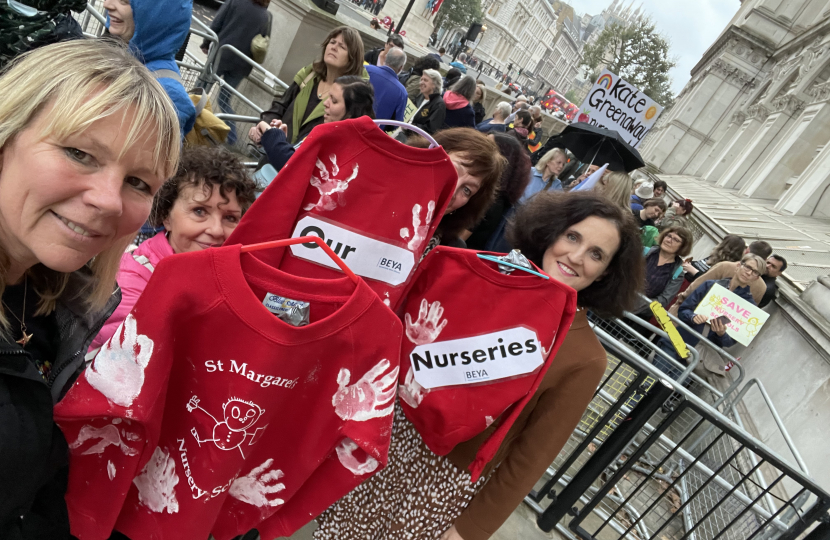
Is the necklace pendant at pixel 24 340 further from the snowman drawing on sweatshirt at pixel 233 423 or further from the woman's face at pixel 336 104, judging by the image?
the woman's face at pixel 336 104

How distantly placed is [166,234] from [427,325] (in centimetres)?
115

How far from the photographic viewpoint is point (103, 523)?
128 cm

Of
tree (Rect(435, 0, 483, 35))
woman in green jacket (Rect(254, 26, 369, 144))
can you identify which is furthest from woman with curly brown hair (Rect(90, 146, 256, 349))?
tree (Rect(435, 0, 483, 35))

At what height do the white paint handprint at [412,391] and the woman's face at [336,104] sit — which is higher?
the woman's face at [336,104]

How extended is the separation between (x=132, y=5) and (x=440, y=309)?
8.25 feet

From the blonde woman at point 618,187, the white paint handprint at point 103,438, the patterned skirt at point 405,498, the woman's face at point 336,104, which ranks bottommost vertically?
the patterned skirt at point 405,498

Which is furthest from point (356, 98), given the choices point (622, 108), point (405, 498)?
point (622, 108)

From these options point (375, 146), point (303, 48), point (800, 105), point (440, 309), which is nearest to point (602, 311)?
point (440, 309)

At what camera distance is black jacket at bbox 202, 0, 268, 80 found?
5387 millimetres

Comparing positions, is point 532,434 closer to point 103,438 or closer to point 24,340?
point 103,438

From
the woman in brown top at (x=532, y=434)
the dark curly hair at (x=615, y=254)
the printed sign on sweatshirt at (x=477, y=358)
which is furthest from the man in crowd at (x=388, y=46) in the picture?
the printed sign on sweatshirt at (x=477, y=358)

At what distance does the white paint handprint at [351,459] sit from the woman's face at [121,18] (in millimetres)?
2747

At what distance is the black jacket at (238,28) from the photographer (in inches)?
212

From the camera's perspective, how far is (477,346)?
1.70 metres
